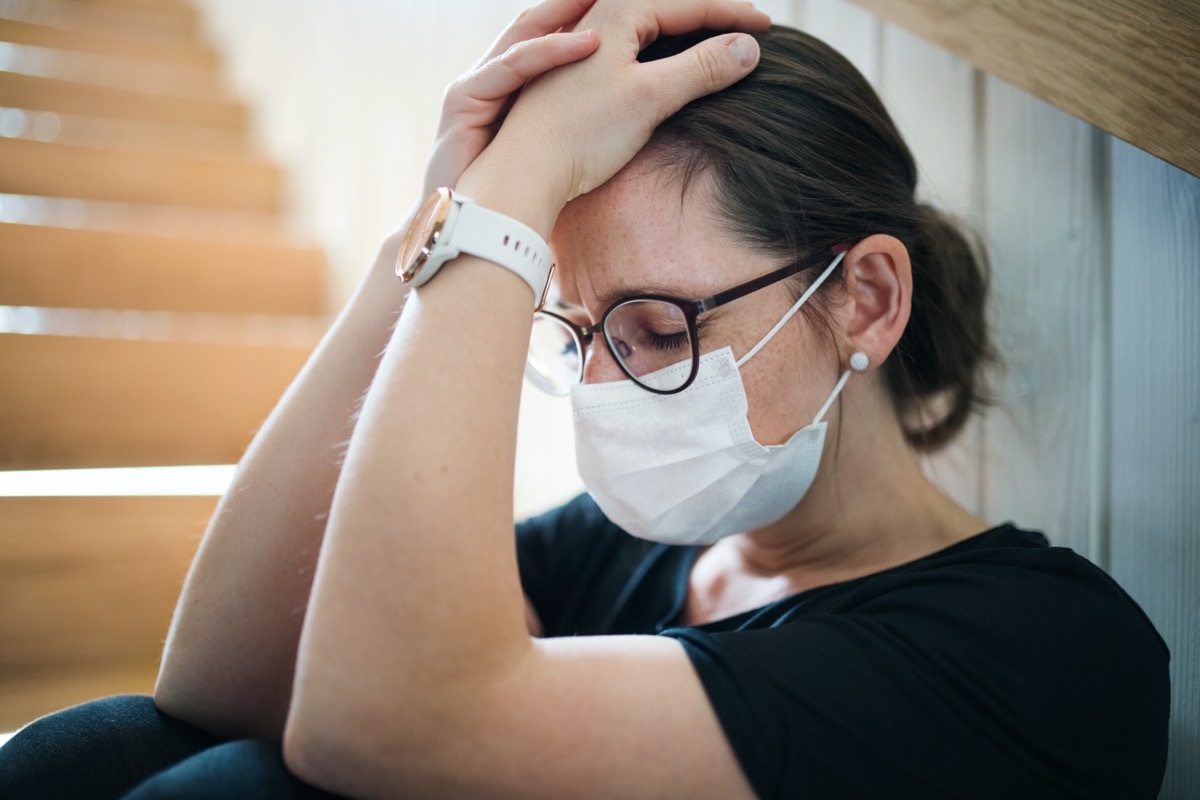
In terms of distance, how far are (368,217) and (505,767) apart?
6.60 feet

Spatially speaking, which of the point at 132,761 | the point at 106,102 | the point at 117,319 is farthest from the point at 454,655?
the point at 106,102

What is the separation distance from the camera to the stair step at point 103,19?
3.06 m

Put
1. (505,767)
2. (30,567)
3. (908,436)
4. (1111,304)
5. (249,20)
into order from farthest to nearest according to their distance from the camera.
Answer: (249,20)
(30,567)
(908,436)
(1111,304)
(505,767)

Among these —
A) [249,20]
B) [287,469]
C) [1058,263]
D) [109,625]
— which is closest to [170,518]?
[109,625]

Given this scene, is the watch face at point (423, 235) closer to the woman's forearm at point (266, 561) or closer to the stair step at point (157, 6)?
the woman's forearm at point (266, 561)

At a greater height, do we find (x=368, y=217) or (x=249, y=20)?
(x=249, y=20)

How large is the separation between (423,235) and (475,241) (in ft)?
0.19

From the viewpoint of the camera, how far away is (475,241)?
753 mm

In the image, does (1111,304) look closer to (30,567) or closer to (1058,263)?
(1058,263)

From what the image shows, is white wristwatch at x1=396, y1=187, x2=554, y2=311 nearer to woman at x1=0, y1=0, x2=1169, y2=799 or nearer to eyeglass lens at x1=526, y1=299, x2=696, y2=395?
woman at x1=0, y1=0, x2=1169, y2=799

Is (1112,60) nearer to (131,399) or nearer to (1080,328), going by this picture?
(1080,328)

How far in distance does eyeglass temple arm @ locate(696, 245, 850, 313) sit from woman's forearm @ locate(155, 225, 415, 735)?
0.39 m

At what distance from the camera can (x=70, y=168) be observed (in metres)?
2.29

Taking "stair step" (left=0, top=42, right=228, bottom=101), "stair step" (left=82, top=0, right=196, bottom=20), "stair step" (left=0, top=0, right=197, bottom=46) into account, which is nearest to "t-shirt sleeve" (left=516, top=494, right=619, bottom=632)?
"stair step" (left=0, top=42, right=228, bottom=101)
